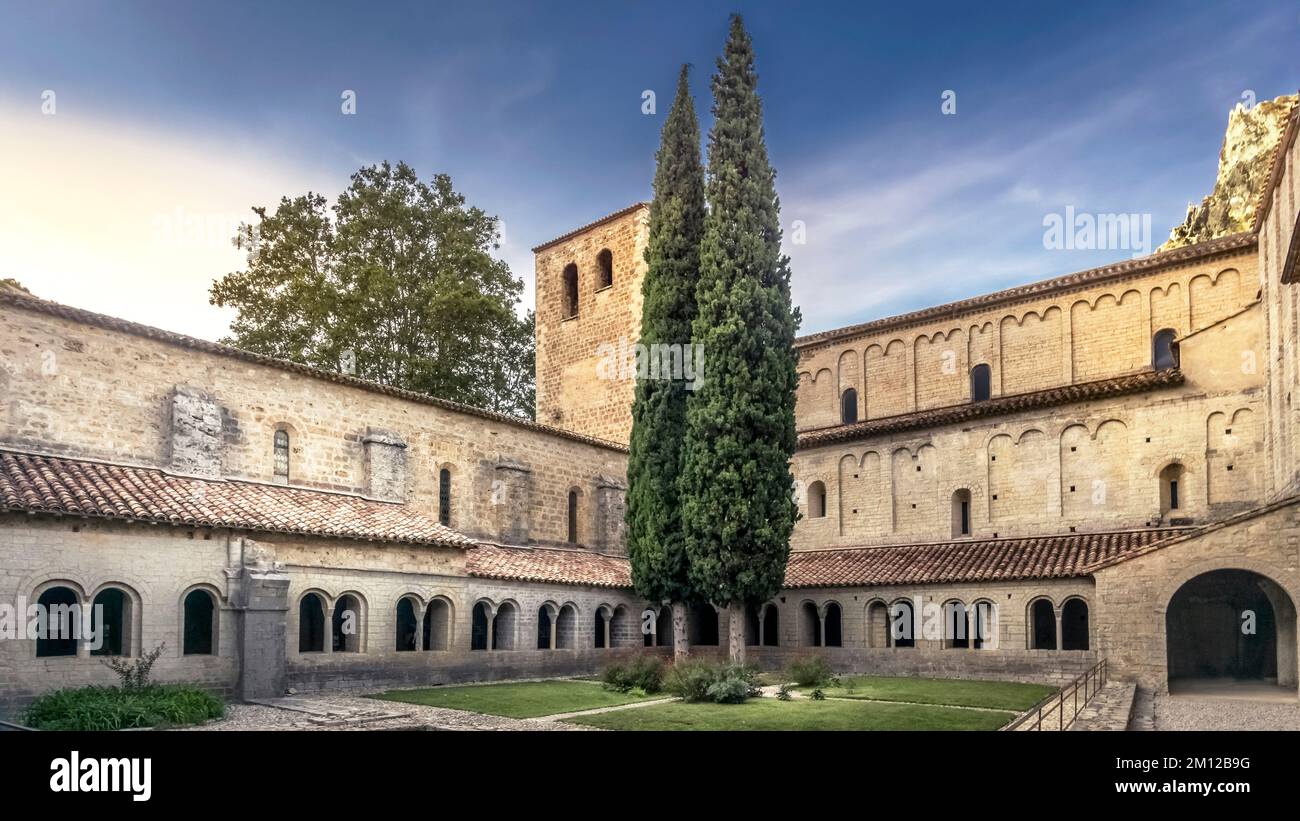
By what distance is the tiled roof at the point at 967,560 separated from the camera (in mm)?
24734

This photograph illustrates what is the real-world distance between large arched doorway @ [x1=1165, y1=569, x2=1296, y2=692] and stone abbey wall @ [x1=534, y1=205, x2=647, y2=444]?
1755cm

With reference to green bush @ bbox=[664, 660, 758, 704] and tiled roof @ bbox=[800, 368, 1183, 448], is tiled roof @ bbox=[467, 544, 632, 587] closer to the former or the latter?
green bush @ bbox=[664, 660, 758, 704]

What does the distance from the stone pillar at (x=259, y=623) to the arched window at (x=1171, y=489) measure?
71.5 feet

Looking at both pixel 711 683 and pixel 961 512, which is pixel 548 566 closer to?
pixel 711 683

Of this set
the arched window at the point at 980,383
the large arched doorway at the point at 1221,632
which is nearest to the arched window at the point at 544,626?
the large arched doorway at the point at 1221,632

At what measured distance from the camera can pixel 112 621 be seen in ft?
58.2

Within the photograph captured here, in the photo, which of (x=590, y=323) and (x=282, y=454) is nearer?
(x=282, y=454)

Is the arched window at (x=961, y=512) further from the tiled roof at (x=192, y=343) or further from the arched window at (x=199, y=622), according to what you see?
the arched window at (x=199, y=622)

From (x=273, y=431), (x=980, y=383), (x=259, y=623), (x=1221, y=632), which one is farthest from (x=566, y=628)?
(x=1221, y=632)

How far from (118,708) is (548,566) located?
1317 centimetres

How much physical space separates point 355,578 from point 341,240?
66.6 ft

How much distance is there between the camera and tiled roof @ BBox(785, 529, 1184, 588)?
974 inches

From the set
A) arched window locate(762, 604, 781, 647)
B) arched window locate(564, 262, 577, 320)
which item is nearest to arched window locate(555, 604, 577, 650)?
arched window locate(762, 604, 781, 647)
